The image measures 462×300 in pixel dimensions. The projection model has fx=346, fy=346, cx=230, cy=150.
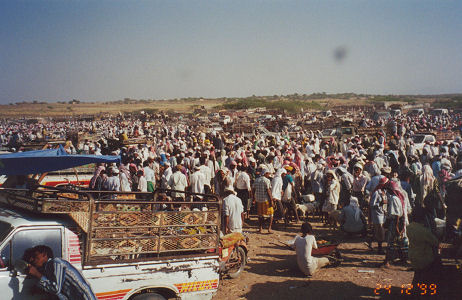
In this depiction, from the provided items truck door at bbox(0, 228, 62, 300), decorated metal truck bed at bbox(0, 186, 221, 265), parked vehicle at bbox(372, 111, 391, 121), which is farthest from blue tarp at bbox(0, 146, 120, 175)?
parked vehicle at bbox(372, 111, 391, 121)

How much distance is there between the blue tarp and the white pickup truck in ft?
6.32

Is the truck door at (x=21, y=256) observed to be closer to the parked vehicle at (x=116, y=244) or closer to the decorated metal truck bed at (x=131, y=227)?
the parked vehicle at (x=116, y=244)

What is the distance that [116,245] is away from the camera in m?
4.42

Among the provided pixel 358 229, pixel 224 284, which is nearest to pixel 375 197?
pixel 358 229

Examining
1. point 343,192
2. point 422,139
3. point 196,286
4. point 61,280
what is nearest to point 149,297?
point 196,286

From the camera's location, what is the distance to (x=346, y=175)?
9594 mm

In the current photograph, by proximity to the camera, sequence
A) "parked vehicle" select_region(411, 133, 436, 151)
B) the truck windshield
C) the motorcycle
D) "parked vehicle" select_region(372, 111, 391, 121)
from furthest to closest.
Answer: "parked vehicle" select_region(372, 111, 391, 121) → "parked vehicle" select_region(411, 133, 436, 151) → the motorcycle → the truck windshield

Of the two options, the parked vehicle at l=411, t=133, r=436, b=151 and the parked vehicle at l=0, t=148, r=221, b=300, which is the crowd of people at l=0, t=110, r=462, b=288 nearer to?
the parked vehicle at l=0, t=148, r=221, b=300

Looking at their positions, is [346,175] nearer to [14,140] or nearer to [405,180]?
[405,180]

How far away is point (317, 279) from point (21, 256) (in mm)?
5006

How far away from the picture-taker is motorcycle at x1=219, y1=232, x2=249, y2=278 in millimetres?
6265

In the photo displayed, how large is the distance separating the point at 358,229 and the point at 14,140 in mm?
16549

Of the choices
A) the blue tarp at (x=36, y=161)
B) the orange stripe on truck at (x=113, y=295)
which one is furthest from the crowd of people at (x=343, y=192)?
the blue tarp at (x=36, y=161)

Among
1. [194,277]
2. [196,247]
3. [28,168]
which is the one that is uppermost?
[28,168]
